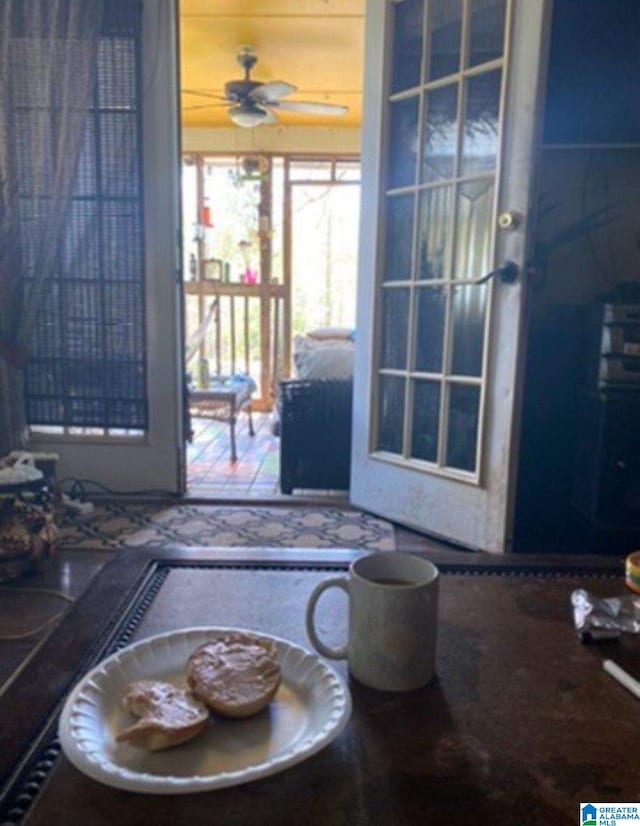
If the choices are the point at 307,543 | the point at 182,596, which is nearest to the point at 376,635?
the point at 182,596

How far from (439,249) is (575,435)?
99 cm

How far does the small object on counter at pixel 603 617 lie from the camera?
75cm

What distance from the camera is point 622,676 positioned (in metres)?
0.67

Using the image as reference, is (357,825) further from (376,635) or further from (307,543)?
(307,543)

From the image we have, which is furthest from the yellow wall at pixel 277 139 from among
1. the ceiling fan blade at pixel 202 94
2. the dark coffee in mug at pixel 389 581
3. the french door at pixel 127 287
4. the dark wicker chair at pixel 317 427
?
the dark coffee in mug at pixel 389 581

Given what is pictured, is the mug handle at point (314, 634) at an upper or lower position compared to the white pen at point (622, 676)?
upper

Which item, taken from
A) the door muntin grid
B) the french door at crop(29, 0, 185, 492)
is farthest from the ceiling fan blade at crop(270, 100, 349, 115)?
the door muntin grid

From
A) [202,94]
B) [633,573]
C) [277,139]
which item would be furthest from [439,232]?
[277,139]

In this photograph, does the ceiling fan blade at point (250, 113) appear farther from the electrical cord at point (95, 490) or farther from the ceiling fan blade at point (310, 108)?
the electrical cord at point (95, 490)

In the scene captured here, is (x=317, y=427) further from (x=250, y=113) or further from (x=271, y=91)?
(x=250, y=113)

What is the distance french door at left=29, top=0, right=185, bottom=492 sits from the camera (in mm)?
2850

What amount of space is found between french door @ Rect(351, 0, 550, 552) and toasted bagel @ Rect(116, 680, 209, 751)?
1.89 meters

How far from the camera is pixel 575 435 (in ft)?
9.23

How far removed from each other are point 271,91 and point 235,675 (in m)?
3.97
